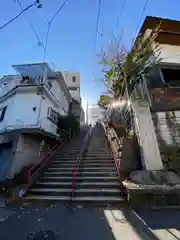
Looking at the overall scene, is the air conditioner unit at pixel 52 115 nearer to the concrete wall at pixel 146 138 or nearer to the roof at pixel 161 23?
the concrete wall at pixel 146 138

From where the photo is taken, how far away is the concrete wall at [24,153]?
6.70m

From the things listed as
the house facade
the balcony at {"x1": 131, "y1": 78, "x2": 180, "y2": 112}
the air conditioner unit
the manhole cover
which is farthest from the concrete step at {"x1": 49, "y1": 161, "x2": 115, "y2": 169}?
the air conditioner unit

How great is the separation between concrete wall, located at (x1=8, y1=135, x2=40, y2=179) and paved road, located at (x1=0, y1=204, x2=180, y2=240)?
9.80 ft

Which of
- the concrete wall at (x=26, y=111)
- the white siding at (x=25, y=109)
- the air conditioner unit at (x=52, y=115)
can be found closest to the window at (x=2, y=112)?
the concrete wall at (x=26, y=111)

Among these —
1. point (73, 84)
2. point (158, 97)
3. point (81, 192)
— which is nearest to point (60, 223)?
point (81, 192)

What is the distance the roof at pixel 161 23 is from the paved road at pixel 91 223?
35.1 ft

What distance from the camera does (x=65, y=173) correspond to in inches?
231

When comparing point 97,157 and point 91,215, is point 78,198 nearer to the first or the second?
point 91,215

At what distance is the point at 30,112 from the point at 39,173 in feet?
16.2

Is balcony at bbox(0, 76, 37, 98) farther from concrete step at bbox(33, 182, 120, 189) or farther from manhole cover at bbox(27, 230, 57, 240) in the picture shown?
manhole cover at bbox(27, 230, 57, 240)

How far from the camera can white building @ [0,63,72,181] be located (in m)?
7.20

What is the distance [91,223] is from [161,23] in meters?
12.3

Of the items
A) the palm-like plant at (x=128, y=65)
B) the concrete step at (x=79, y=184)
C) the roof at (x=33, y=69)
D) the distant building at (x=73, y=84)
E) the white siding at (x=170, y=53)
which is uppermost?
the distant building at (x=73, y=84)

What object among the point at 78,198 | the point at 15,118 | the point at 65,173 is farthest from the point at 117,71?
the point at 15,118
